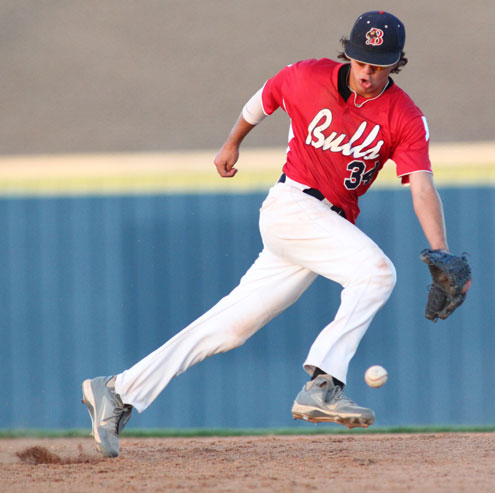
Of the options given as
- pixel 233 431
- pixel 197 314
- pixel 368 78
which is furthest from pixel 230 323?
pixel 197 314

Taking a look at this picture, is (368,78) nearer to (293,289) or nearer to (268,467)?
(293,289)

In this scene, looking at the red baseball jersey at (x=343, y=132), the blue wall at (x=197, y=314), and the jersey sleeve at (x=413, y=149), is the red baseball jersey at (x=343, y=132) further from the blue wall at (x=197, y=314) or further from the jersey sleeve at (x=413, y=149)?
the blue wall at (x=197, y=314)

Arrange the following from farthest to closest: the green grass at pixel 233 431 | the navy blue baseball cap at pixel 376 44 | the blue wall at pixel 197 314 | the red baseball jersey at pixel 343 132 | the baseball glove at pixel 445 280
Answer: the blue wall at pixel 197 314 → the green grass at pixel 233 431 → the red baseball jersey at pixel 343 132 → the navy blue baseball cap at pixel 376 44 → the baseball glove at pixel 445 280

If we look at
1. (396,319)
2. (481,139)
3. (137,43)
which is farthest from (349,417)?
(137,43)

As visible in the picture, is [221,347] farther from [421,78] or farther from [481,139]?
[421,78]

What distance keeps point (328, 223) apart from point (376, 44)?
851 millimetres

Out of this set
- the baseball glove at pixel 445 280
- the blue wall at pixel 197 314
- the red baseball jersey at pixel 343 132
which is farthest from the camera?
the blue wall at pixel 197 314

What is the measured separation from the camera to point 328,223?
452 centimetres

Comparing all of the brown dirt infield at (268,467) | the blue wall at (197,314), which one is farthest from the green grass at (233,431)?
the brown dirt infield at (268,467)

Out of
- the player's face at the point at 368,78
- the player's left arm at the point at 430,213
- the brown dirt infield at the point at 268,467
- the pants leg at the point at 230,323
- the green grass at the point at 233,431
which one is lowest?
the green grass at the point at 233,431

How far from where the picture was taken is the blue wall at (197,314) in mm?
8523

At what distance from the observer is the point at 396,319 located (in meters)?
8.57

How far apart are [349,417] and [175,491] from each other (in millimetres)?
833

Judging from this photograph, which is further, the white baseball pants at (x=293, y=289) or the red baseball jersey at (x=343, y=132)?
the red baseball jersey at (x=343, y=132)
